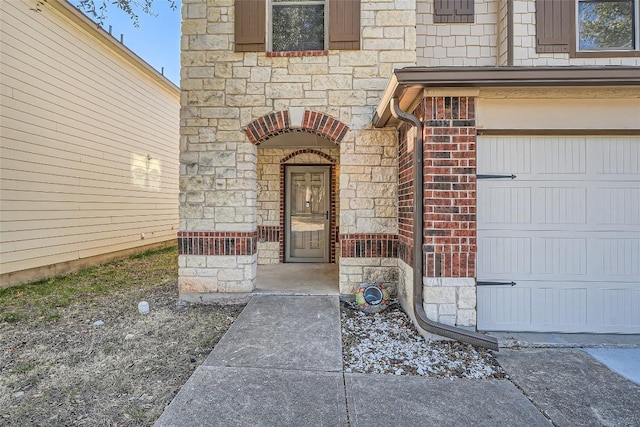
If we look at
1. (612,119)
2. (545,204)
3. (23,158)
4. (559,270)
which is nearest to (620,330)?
(559,270)

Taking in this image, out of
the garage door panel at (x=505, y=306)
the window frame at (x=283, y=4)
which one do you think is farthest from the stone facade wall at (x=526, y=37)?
the garage door panel at (x=505, y=306)

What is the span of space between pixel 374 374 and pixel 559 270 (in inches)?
91.5

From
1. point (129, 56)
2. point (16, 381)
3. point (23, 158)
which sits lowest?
point (16, 381)

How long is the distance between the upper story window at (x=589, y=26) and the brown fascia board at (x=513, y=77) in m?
1.97

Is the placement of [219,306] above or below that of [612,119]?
below

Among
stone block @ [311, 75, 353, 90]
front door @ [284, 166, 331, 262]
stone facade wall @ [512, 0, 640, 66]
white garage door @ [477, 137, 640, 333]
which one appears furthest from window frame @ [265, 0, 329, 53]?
front door @ [284, 166, 331, 262]

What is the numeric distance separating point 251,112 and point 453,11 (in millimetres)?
3355

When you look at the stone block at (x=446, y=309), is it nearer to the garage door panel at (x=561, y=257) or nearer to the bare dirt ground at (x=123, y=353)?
the bare dirt ground at (x=123, y=353)

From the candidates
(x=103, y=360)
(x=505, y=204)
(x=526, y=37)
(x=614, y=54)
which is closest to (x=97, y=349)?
(x=103, y=360)

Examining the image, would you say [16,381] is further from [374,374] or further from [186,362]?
[374,374]

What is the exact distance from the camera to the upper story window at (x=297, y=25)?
15.7 ft

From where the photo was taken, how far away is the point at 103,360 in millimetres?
3076

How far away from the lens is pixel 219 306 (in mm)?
4551

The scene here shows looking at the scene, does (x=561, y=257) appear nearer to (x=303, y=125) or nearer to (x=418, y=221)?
(x=418, y=221)
